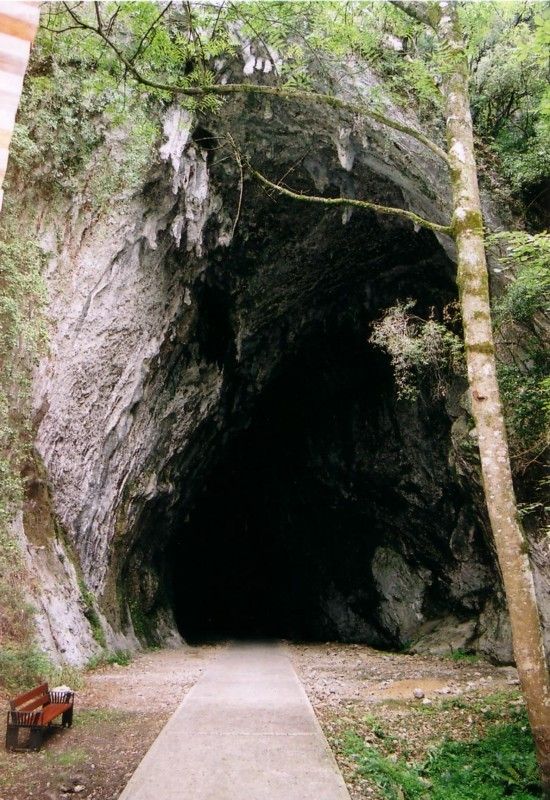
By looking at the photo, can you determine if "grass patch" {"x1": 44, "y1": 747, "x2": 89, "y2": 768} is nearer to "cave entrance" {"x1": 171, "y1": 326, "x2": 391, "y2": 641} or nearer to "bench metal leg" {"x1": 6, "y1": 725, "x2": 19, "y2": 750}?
"bench metal leg" {"x1": 6, "y1": 725, "x2": 19, "y2": 750}

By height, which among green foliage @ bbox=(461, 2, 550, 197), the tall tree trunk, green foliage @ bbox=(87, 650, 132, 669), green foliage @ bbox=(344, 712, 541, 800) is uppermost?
green foliage @ bbox=(461, 2, 550, 197)

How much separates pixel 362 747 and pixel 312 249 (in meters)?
10.2

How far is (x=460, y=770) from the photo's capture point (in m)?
4.44

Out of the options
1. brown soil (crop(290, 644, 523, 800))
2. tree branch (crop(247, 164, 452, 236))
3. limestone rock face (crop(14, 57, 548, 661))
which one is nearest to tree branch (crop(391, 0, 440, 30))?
tree branch (crop(247, 164, 452, 236))

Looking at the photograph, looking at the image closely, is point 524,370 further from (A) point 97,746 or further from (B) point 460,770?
(A) point 97,746

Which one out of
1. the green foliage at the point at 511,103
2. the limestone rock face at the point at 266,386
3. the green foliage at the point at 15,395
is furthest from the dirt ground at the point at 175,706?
the green foliage at the point at 511,103

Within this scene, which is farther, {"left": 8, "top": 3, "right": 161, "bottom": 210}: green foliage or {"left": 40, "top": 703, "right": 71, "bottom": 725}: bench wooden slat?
{"left": 8, "top": 3, "right": 161, "bottom": 210}: green foliage

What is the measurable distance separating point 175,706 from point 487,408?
450 centimetres

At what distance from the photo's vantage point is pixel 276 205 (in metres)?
11.5

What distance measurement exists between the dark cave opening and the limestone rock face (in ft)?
0.23

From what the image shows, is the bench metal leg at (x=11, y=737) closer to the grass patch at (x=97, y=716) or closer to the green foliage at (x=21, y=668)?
the grass patch at (x=97, y=716)

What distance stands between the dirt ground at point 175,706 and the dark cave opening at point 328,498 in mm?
4213

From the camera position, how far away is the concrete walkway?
337 centimetres

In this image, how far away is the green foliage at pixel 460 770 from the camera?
13.0 ft
